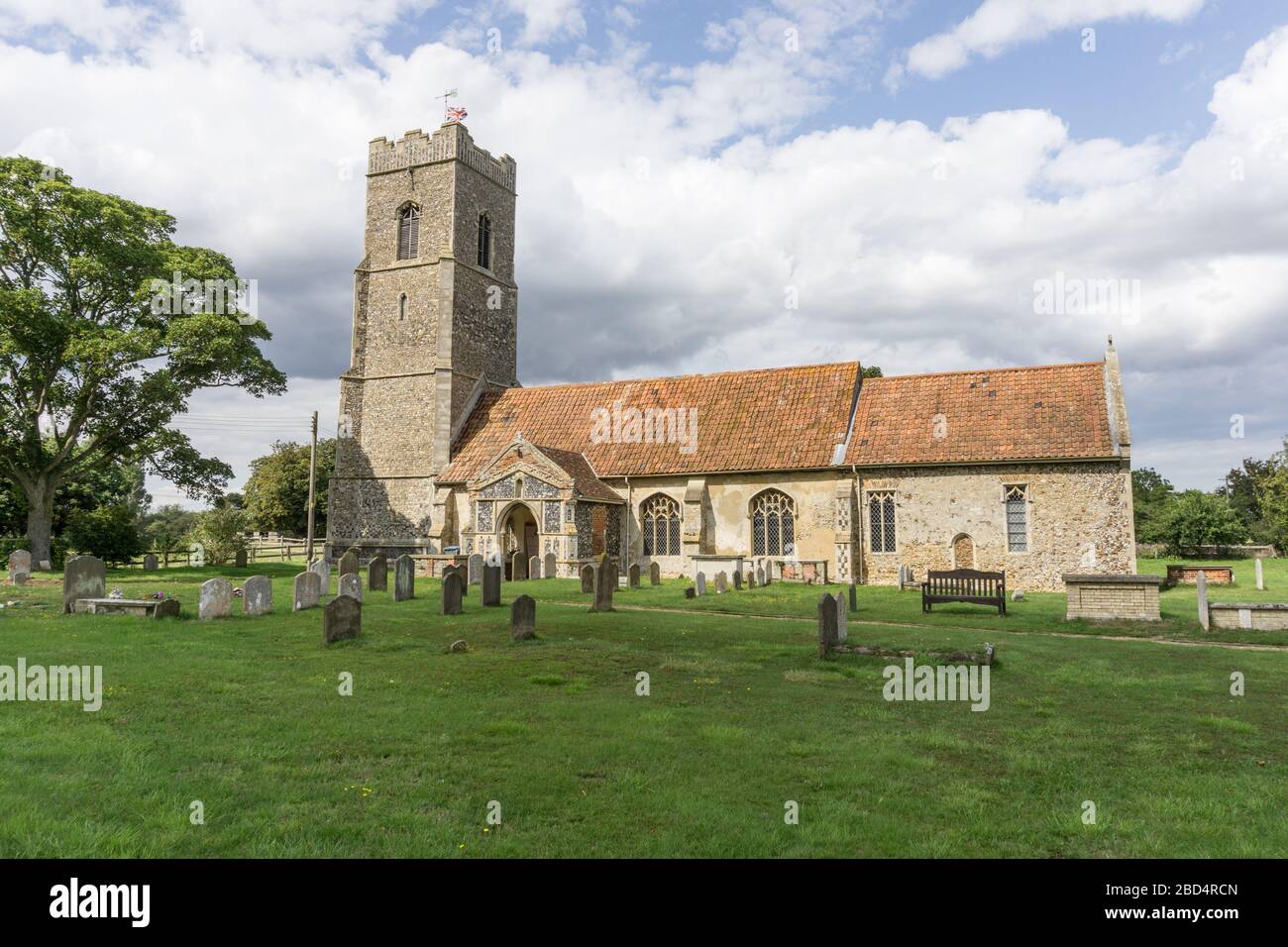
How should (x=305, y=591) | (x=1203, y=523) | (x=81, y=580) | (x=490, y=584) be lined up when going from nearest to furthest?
(x=81, y=580), (x=305, y=591), (x=490, y=584), (x=1203, y=523)

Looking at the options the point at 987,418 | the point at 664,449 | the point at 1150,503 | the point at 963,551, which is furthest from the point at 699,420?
the point at 1150,503

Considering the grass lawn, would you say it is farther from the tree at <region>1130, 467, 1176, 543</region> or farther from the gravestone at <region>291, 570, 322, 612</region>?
the tree at <region>1130, 467, 1176, 543</region>

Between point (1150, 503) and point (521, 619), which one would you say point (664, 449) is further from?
point (1150, 503)

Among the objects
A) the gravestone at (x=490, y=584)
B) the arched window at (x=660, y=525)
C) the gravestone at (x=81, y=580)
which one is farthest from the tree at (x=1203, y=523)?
the gravestone at (x=81, y=580)

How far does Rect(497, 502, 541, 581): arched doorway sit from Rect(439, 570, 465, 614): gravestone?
1009 centimetres

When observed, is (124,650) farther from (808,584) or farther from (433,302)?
(433,302)

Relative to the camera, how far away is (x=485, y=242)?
120 ft

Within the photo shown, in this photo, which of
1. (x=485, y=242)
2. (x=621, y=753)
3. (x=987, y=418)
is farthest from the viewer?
(x=485, y=242)

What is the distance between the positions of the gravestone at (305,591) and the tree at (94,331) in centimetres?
1501

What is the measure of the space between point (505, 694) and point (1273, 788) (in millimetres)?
7215

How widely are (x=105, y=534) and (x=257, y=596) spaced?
20.3 m

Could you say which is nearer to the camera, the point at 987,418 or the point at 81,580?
the point at 81,580

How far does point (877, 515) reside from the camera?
86.4 ft

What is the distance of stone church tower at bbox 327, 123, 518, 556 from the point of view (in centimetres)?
3328
